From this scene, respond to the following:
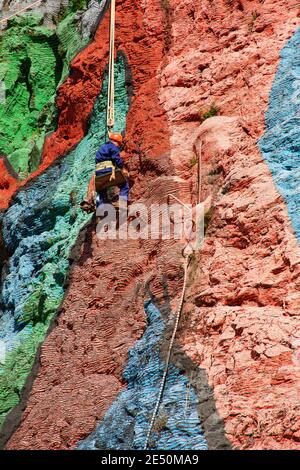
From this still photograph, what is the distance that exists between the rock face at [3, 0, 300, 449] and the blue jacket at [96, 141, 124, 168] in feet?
0.81

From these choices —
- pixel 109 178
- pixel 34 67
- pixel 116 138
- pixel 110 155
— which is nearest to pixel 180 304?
pixel 109 178

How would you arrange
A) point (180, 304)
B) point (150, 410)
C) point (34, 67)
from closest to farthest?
point (150, 410), point (180, 304), point (34, 67)

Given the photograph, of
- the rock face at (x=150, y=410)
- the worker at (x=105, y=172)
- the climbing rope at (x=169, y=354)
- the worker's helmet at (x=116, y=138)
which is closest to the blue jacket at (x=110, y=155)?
the worker at (x=105, y=172)

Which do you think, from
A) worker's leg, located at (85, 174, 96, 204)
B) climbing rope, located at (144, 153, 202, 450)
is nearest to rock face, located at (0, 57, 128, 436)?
worker's leg, located at (85, 174, 96, 204)

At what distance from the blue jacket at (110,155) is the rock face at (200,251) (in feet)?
0.81

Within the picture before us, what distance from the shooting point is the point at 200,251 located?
1079cm

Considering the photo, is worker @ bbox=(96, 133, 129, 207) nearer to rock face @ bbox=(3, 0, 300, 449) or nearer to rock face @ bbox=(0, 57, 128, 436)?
rock face @ bbox=(3, 0, 300, 449)

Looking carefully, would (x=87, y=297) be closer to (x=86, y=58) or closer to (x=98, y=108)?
(x=98, y=108)

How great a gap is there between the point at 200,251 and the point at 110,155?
81.7 inches

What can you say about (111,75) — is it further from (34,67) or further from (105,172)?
(34,67)

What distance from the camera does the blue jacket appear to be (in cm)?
1228

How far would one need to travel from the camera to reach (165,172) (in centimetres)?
1204

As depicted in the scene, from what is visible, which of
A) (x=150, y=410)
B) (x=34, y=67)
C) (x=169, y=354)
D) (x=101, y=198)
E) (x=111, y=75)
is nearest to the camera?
(x=150, y=410)

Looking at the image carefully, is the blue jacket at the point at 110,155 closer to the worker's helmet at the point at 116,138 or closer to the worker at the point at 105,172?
the worker at the point at 105,172
